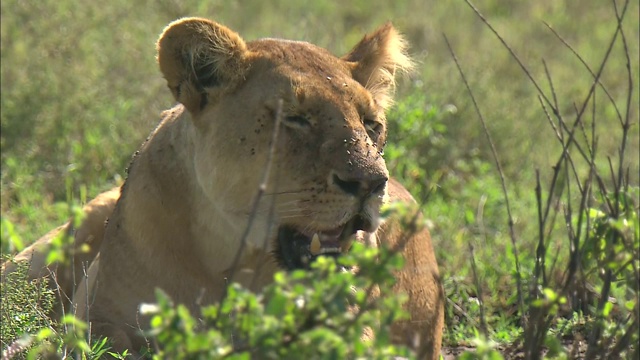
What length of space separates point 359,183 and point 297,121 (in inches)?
14.2

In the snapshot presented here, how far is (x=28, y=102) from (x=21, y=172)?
651 mm

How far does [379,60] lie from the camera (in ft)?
15.2

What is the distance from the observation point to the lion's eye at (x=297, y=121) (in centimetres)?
401

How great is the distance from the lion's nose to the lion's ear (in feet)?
2.01

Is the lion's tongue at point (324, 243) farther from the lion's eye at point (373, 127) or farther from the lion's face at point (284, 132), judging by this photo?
the lion's eye at point (373, 127)

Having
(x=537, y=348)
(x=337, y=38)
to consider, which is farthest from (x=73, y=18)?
(x=537, y=348)

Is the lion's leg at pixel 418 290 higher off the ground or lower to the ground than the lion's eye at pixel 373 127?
lower

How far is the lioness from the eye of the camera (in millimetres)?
3895

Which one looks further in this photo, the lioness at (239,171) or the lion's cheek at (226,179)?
the lion's cheek at (226,179)

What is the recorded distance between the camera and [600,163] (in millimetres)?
8078

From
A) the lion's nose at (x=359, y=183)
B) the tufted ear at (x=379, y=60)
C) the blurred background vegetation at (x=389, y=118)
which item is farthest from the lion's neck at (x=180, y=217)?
the blurred background vegetation at (x=389, y=118)

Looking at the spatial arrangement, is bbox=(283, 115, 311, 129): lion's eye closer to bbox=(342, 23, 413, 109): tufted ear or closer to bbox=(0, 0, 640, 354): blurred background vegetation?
bbox=(342, 23, 413, 109): tufted ear

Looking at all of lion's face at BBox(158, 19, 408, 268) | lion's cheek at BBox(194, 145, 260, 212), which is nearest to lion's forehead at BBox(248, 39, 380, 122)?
lion's face at BBox(158, 19, 408, 268)

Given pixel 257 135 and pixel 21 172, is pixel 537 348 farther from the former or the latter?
pixel 21 172
